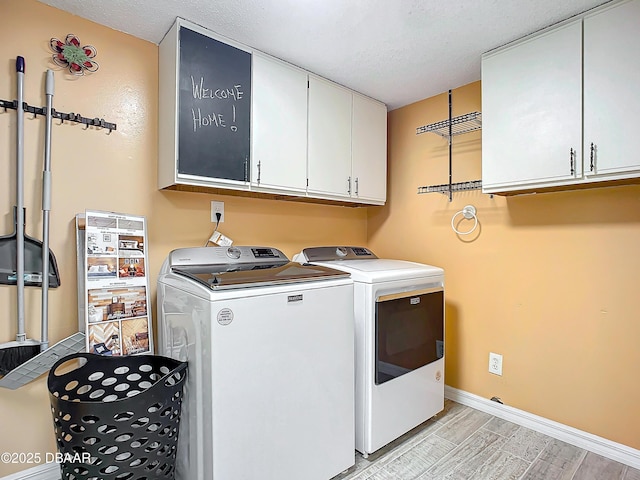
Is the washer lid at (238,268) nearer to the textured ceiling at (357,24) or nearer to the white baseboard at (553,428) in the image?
the textured ceiling at (357,24)

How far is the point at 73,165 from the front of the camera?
5.58ft

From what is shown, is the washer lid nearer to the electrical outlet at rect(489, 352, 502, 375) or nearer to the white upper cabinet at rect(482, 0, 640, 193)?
the white upper cabinet at rect(482, 0, 640, 193)

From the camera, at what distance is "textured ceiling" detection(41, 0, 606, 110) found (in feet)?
5.28

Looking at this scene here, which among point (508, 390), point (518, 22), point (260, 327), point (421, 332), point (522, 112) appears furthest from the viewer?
point (508, 390)

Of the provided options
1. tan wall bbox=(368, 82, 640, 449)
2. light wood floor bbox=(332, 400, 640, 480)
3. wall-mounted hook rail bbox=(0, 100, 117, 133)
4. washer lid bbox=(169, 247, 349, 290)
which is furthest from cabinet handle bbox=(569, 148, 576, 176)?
wall-mounted hook rail bbox=(0, 100, 117, 133)

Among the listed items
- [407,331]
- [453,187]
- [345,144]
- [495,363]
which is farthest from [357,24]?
[495,363]

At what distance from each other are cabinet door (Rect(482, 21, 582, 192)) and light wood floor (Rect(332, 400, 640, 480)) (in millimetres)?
1454

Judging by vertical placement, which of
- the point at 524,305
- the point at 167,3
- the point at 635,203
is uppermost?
the point at 167,3

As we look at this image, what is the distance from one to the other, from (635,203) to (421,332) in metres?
1.29

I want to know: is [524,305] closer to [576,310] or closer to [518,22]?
[576,310]


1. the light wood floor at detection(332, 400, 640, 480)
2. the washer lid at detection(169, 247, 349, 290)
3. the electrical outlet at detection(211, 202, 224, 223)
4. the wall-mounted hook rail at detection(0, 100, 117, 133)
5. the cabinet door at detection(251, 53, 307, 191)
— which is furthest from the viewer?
the electrical outlet at detection(211, 202, 224, 223)

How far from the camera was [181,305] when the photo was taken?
1.54m

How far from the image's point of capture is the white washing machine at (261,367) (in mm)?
1314

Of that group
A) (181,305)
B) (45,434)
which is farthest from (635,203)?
(45,434)
